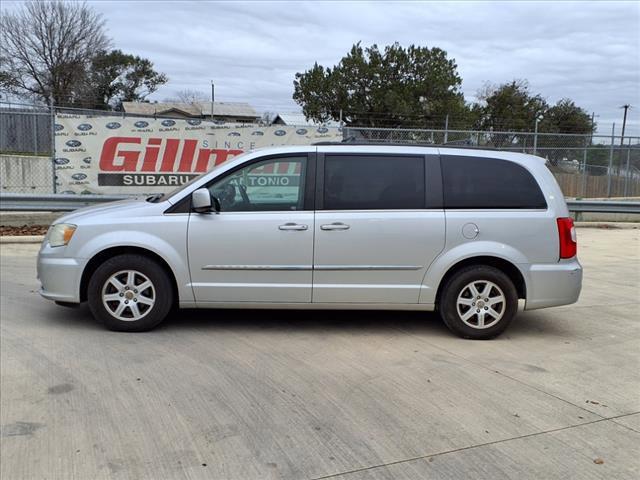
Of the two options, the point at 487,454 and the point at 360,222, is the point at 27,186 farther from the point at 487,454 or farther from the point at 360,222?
the point at 487,454

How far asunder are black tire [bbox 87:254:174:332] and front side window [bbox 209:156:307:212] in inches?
34.2

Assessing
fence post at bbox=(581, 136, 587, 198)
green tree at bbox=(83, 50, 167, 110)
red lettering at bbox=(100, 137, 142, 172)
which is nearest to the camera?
red lettering at bbox=(100, 137, 142, 172)

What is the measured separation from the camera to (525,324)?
19.4 feet

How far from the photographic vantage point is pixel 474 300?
5258 mm

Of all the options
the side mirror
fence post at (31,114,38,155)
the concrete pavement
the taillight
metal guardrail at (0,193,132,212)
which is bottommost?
the concrete pavement

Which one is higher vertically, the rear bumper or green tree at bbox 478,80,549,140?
green tree at bbox 478,80,549,140

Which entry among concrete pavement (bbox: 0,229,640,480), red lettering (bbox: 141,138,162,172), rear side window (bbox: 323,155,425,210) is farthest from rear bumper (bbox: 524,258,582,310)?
red lettering (bbox: 141,138,162,172)

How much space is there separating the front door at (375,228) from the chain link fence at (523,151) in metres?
9.67

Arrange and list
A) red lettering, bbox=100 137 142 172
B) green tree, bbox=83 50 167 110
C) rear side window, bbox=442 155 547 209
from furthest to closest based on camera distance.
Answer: green tree, bbox=83 50 167 110 → red lettering, bbox=100 137 142 172 → rear side window, bbox=442 155 547 209

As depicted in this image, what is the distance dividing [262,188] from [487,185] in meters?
2.10

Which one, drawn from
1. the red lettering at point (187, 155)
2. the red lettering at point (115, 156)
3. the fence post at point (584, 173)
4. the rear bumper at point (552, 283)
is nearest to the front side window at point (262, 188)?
the rear bumper at point (552, 283)

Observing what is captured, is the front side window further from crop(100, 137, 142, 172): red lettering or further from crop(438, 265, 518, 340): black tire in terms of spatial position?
crop(100, 137, 142, 172): red lettering

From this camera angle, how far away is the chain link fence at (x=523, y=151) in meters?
14.5

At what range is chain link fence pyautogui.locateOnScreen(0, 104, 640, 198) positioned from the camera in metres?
14.5
